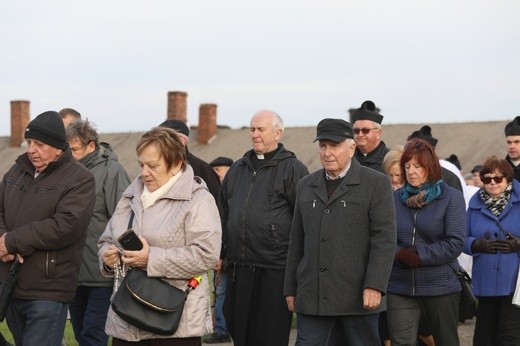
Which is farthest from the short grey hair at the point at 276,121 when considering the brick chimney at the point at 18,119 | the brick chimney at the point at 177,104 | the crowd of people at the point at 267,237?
the brick chimney at the point at 18,119

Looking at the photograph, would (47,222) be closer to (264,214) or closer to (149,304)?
(149,304)

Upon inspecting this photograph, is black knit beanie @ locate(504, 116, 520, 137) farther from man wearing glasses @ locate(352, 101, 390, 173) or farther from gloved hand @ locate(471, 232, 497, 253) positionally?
gloved hand @ locate(471, 232, 497, 253)

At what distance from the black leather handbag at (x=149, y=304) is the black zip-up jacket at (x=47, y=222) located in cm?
113

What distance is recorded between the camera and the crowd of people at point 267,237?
6.37 metres

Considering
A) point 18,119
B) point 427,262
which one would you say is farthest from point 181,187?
A: point 18,119

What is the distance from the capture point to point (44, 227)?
7.04 m

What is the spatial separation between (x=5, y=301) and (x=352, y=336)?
2356 mm

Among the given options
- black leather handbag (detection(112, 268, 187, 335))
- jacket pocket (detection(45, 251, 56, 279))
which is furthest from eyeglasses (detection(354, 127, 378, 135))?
black leather handbag (detection(112, 268, 187, 335))

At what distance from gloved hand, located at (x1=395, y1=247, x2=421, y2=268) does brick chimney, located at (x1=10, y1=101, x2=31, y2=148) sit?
57183 mm

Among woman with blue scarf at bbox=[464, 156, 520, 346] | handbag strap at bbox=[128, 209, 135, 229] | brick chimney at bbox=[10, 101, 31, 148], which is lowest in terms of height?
brick chimney at bbox=[10, 101, 31, 148]

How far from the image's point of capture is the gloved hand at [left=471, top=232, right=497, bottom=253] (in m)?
8.70

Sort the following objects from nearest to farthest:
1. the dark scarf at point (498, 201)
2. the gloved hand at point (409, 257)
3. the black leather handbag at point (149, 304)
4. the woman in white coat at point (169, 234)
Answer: the black leather handbag at point (149, 304)
the woman in white coat at point (169, 234)
the gloved hand at point (409, 257)
the dark scarf at point (498, 201)

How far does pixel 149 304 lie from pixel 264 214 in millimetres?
2437

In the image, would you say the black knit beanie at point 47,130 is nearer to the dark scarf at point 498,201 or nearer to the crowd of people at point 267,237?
the crowd of people at point 267,237
